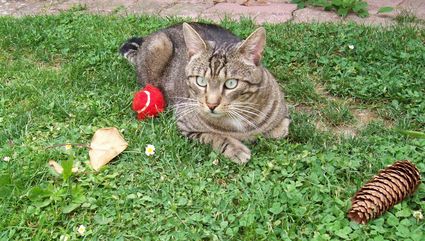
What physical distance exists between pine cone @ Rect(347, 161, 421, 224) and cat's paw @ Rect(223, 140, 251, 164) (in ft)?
2.25

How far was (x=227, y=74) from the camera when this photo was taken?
2963 millimetres

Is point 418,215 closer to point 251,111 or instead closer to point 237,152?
point 237,152

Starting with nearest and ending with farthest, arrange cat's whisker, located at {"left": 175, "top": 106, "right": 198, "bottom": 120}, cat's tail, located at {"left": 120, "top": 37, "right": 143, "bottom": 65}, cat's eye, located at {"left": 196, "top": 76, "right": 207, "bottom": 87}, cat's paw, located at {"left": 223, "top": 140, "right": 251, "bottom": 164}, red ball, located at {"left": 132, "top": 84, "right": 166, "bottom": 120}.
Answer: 1. cat's paw, located at {"left": 223, "top": 140, "right": 251, "bottom": 164}
2. cat's eye, located at {"left": 196, "top": 76, "right": 207, "bottom": 87}
3. cat's whisker, located at {"left": 175, "top": 106, "right": 198, "bottom": 120}
4. red ball, located at {"left": 132, "top": 84, "right": 166, "bottom": 120}
5. cat's tail, located at {"left": 120, "top": 37, "right": 143, "bottom": 65}

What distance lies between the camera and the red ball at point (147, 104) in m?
3.40

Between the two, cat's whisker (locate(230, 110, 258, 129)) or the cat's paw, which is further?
cat's whisker (locate(230, 110, 258, 129))

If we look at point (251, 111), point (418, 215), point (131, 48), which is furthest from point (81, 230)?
point (131, 48)

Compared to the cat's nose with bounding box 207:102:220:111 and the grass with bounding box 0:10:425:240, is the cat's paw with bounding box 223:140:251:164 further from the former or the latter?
the cat's nose with bounding box 207:102:220:111

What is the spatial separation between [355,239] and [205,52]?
143 centimetres

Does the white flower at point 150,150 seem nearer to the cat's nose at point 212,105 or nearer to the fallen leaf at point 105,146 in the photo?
the fallen leaf at point 105,146

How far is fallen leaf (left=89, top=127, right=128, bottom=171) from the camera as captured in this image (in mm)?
2922

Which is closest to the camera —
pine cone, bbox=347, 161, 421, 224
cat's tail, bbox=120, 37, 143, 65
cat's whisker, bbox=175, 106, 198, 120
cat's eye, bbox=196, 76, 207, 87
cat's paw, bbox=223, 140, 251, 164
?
pine cone, bbox=347, 161, 421, 224

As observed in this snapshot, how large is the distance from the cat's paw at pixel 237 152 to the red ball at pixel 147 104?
0.67m

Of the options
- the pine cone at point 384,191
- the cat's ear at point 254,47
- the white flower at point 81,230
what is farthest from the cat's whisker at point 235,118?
the white flower at point 81,230

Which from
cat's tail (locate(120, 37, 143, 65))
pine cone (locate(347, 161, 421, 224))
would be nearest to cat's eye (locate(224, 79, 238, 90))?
pine cone (locate(347, 161, 421, 224))
